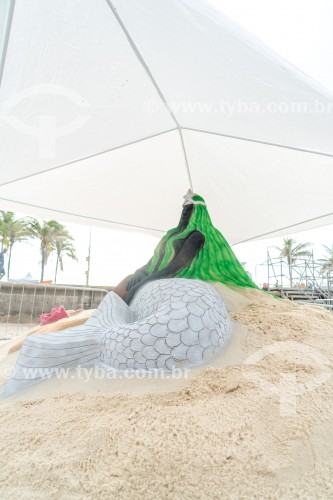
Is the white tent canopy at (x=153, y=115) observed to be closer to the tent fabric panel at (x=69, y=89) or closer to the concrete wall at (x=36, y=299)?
the tent fabric panel at (x=69, y=89)

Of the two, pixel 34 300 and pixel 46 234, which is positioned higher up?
pixel 46 234

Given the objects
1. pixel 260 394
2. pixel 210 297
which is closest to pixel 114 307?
pixel 210 297

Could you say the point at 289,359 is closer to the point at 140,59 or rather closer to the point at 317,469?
the point at 317,469

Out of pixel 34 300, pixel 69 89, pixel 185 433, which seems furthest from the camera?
pixel 34 300

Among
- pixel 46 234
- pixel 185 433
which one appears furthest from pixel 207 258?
pixel 46 234

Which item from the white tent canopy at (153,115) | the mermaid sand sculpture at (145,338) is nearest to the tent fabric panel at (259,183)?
the white tent canopy at (153,115)

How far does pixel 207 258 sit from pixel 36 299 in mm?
4548

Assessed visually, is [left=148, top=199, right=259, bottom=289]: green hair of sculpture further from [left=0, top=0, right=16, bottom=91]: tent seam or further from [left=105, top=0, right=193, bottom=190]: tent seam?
[left=0, top=0, right=16, bottom=91]: tent seam

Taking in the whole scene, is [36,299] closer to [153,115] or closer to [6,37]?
[153,115]

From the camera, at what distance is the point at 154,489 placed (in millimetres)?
812

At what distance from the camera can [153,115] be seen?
3.43 metres

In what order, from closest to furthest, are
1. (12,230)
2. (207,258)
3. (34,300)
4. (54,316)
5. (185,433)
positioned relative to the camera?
(185,433) < (207,258) < (54,316) < (34,300) < (12,230)

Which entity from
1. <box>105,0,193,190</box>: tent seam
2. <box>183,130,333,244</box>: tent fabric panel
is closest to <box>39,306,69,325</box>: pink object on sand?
<box>105,0,193,190</box>: tent seam

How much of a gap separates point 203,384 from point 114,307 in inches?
33.8
